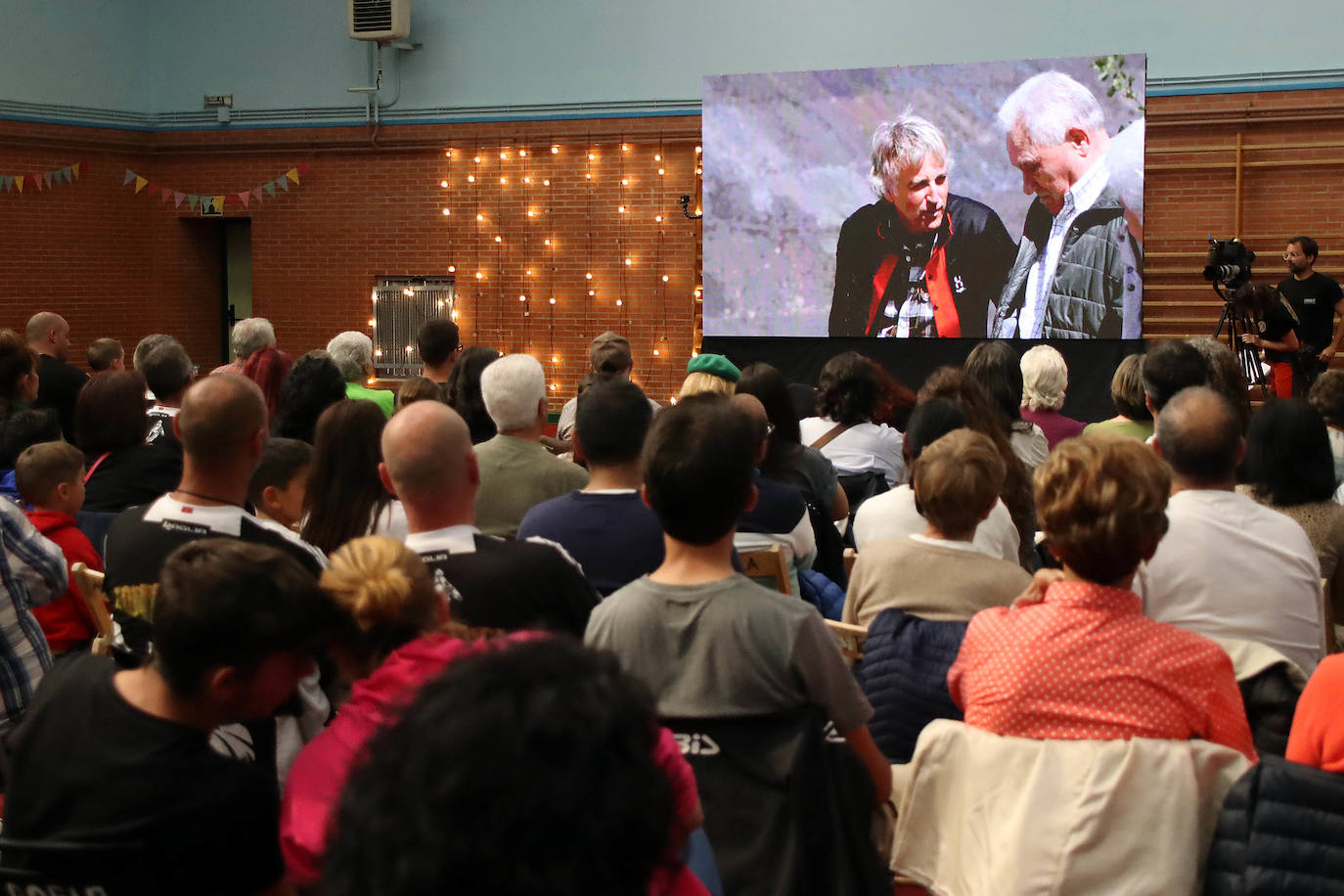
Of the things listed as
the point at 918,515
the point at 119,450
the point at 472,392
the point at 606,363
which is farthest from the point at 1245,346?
the point at 119,450

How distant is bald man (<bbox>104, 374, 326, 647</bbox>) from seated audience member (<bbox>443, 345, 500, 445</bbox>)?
80.5 inches

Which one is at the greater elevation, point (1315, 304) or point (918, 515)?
point (1315, 304)

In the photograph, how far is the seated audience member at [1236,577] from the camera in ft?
8.78

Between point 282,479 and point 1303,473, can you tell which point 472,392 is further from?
point 1303,473

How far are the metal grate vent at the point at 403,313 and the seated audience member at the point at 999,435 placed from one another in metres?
8.74

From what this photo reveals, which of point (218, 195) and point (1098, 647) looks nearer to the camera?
point (1098, 647)

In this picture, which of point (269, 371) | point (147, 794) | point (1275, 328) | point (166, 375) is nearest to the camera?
point (147, 794)

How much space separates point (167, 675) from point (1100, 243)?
925 cm

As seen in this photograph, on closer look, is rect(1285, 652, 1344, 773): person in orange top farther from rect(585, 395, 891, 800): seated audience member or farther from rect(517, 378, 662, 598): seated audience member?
rect(517, 378, 662, 598): seated audience member

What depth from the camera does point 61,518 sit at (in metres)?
3.60

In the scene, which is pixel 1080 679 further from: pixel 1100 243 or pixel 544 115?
pixel 544 115

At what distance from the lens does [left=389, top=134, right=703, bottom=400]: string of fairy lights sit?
1195 cm

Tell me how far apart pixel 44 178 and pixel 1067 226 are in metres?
9.26

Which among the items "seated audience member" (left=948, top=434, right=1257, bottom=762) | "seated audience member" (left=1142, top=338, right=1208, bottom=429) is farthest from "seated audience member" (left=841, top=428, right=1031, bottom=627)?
"seated audience member" (left=1142, top=338, right=1208, bottom=429)
